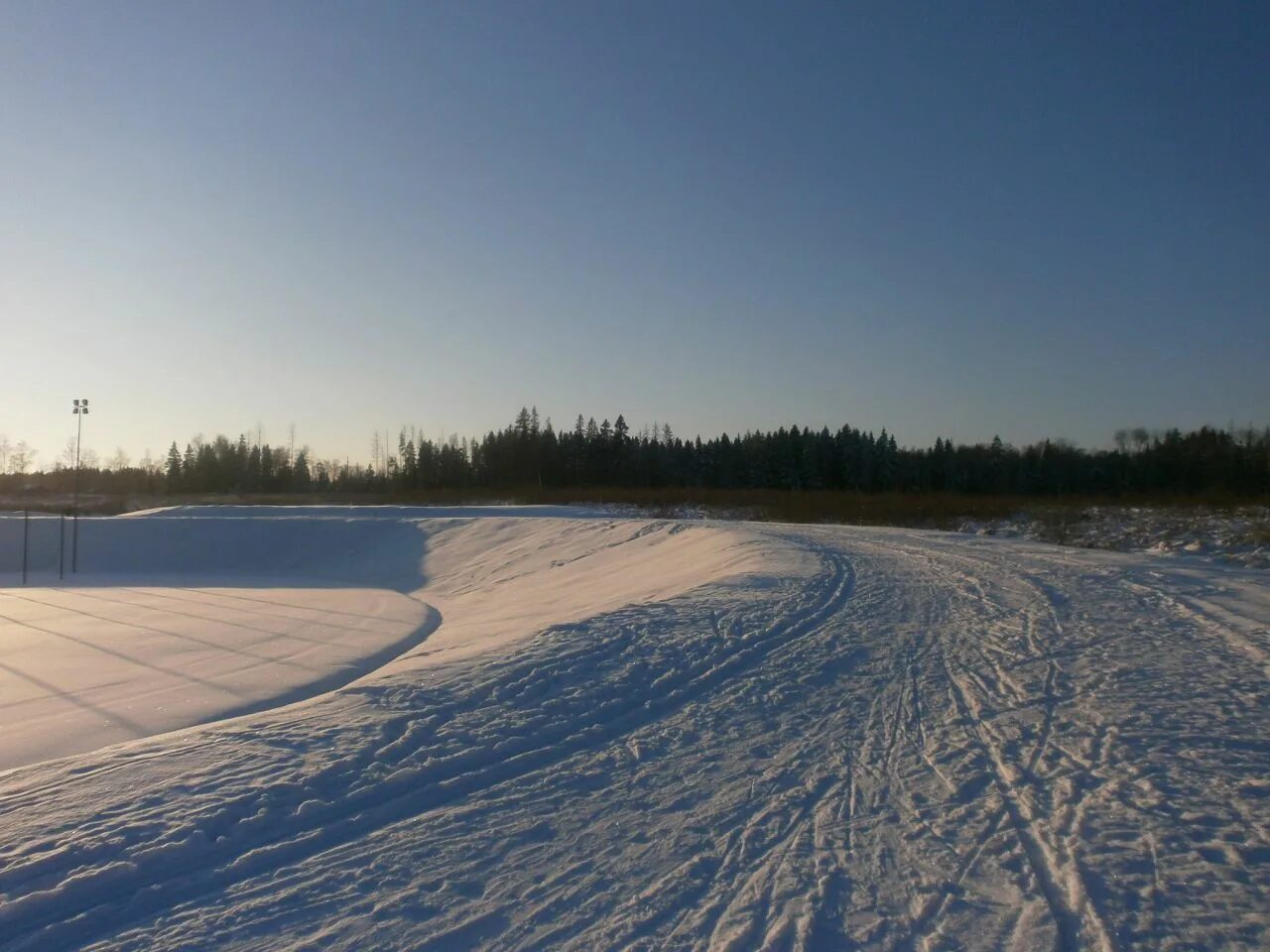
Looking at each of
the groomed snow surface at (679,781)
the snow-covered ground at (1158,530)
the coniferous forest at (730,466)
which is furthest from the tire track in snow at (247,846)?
the coniferous forest at (730,466)

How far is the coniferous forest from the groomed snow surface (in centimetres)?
6674

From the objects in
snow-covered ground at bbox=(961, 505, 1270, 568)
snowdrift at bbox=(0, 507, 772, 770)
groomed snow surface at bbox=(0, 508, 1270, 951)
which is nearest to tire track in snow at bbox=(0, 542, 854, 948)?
groomed snow surface at bbox=(0, 508, 1270, 951)

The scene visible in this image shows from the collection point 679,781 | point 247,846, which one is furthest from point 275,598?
point 679,781

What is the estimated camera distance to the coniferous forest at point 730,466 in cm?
8162

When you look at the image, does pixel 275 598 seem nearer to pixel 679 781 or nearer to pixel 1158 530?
pixel 679 781

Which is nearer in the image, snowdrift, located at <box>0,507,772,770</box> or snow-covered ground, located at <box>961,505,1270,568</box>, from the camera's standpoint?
snowdrift, located at <box>0,507,772,770</box>

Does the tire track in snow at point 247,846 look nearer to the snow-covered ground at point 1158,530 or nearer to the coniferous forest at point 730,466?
the snow-covered ground at point 1158,530

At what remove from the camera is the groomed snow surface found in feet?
14.5

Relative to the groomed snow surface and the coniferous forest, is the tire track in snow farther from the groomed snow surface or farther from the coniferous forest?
the coniferous forest

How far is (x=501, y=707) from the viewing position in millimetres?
8227

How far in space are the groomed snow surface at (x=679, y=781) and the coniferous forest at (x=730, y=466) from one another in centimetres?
6674

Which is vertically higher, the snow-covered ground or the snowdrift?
the snow-covered ground

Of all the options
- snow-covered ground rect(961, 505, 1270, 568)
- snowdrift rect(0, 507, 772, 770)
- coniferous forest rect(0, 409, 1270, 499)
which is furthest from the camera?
coniferous forest rect(0, 409, 1270, 499)

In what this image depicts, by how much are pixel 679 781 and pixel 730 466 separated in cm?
8411
